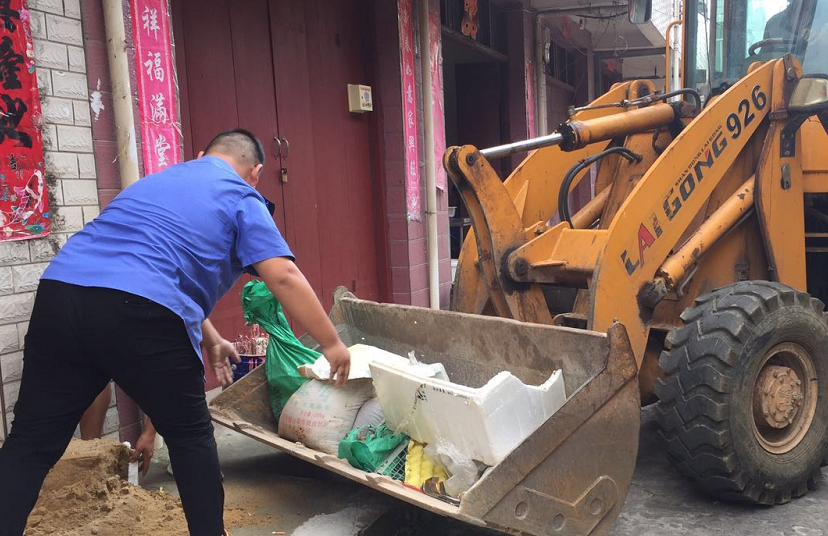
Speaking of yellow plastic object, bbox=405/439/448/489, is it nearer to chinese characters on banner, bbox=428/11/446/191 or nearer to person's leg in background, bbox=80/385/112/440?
person's leg in background, bbox=80/385/112/440

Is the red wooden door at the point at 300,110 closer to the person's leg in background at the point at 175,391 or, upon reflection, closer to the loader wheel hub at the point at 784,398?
the person's leg in background at the point at 175,391

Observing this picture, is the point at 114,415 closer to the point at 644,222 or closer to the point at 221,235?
the point at 221,235

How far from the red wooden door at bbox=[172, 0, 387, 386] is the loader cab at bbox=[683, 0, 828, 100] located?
9.33 ft

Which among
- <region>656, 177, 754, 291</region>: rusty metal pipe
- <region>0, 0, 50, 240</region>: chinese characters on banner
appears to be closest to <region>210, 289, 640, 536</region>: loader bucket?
<region>656, 177, 754, 291</region>: rusty metal pipe

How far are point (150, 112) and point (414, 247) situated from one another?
10.7ft

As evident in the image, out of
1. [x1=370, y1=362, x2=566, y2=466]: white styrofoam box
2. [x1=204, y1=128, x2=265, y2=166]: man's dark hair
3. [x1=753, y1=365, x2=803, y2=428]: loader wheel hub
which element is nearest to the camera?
[x1=370, y1=362, x2=566, y2=466]: white styrofoam box

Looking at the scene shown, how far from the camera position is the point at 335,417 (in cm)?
350

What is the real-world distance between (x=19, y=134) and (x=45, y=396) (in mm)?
1603

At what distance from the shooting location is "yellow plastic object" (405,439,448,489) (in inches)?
121

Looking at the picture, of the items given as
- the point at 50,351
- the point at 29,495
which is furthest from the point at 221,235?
the point at 29,495

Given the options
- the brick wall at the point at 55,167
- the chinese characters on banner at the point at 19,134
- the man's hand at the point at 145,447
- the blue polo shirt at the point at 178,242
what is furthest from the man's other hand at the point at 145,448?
the blue polo shirt at the point at 178,242

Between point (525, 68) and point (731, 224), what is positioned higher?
point (525, 68)

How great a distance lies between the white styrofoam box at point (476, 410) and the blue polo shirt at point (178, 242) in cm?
84

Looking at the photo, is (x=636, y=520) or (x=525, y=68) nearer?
(x=636, y=520)
